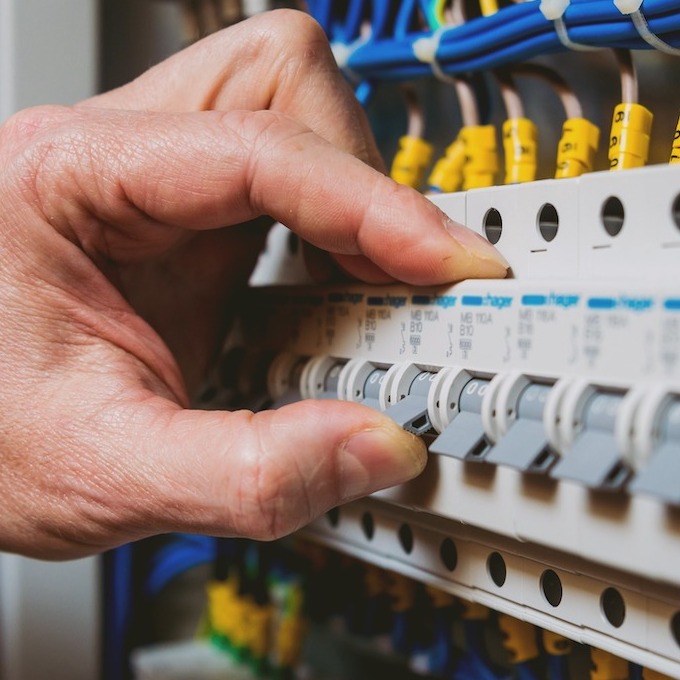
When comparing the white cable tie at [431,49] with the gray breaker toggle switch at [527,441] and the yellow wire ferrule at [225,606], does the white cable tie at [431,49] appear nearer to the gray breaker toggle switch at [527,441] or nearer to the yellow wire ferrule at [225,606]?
the gray breaker toggle switch at [527,441]

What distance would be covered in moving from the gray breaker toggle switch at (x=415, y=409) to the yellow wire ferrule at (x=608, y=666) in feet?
0.73

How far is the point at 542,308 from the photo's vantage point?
50 cm

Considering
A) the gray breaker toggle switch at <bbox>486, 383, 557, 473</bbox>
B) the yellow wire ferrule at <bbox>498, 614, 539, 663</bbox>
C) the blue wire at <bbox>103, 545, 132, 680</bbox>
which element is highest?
the gray breaker toggle switch at <bbox>486, 383, 557, 473</bbox>

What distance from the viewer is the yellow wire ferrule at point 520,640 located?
72 cm

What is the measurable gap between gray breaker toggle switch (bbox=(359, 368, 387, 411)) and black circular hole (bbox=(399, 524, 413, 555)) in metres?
0.12

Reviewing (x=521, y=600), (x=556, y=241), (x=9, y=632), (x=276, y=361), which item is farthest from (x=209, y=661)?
(x=556, y=241)

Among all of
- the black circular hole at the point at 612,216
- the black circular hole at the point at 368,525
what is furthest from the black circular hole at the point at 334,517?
the black circular hole at the point at 612,216

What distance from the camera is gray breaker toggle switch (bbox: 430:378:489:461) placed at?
50 centimetres

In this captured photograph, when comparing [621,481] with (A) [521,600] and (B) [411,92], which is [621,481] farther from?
(B) [411,92]

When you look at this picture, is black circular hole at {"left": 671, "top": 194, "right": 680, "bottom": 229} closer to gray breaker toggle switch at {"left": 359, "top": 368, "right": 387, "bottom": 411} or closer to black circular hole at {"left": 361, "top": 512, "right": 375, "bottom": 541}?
gray breaker toggle switch at {"left": 359, "top": 368, "right": 387, "bottom": 411}

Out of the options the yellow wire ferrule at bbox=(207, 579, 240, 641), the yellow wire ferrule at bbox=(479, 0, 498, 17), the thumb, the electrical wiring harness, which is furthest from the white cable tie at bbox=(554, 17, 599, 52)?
the yellow wire ferrule at bbox=(207, 579, 240, 641)

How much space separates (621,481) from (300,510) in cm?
20

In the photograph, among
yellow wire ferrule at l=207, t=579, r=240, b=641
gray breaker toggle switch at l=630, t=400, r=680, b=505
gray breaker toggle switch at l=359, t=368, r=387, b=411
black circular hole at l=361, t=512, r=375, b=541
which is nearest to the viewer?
gray breaker toggle switch at l=630, t=400, r=680, b=505

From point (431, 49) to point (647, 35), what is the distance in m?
0.22
